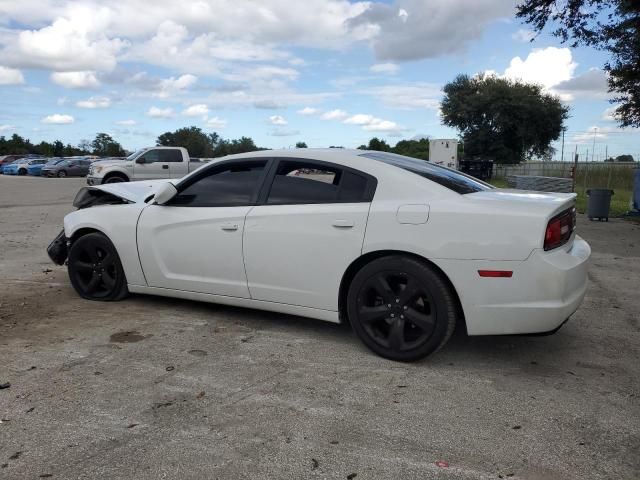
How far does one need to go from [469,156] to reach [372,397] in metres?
58.3

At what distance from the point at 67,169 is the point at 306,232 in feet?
142

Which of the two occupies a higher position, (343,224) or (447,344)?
(343,224)

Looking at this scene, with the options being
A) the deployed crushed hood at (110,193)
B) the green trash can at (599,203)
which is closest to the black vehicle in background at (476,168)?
the green trash can at (599,203)

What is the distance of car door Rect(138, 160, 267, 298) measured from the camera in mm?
4559

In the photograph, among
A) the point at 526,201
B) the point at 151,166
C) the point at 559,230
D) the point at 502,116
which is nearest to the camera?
the point at 559,230

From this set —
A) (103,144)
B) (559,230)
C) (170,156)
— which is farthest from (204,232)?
(103,144)

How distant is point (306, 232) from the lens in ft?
13.8

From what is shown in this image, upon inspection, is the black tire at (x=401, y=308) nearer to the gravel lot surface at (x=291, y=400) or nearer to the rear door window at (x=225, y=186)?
the gravel lot surface at (x=291, y=400)

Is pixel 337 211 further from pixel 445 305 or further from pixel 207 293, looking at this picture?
pixel 207 293

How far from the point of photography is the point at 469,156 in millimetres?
58719

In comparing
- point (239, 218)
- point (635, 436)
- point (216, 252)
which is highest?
point (239, 218)

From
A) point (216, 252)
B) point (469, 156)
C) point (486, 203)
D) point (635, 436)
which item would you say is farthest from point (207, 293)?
point (469, 156)

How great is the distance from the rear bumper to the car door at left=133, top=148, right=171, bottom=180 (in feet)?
63.9

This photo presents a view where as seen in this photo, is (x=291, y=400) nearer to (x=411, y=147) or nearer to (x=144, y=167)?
(x=144, y=167)
